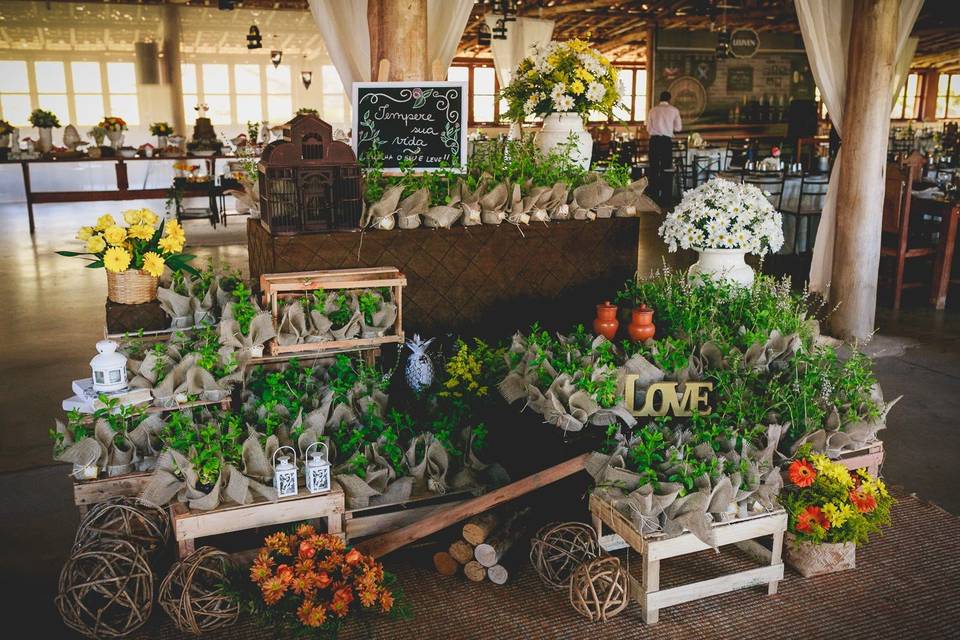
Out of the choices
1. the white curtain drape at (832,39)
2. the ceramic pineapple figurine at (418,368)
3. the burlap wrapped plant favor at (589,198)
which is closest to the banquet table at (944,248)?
the white curtain drape at (832,39)

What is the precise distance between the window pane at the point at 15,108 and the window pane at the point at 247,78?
3.44m

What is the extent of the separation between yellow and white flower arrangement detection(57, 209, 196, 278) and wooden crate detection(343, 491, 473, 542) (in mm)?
1266

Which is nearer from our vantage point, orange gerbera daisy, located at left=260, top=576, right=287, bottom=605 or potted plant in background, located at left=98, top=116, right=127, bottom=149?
orange gerbera daisy, located at left=260, top=576, right=287, bottom=605

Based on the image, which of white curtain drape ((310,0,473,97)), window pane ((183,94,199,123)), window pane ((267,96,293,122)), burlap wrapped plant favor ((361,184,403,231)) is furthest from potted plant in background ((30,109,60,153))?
burlap wrapped plant favor ((361,184,403,231))

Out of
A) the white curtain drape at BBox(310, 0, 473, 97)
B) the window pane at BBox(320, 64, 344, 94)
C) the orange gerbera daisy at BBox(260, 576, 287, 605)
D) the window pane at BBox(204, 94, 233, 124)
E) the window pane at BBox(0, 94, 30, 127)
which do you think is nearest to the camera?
the orange gerbera daisy at BBox(260, 576, 287, 605)

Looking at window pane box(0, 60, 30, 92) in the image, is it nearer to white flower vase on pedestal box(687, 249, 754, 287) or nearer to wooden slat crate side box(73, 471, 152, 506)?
wooden slat crate side box(73, 471, 152, 506)

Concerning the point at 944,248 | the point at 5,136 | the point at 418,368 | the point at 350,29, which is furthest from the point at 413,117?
the point at 5,136

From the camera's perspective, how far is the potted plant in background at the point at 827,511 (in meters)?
2.77

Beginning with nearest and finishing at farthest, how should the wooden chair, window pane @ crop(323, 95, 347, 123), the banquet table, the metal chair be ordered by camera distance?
the wooden chair, the banquet table, the metal chair, window pane @ crop(323, 95, 347, 123)

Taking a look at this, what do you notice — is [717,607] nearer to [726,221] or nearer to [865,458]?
[865,458]

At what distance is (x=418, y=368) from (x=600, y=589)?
4.13 feet

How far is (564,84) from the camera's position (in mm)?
4164

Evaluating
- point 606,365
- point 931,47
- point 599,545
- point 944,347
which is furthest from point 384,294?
point 931,47

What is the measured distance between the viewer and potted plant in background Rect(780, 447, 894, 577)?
2.77 meters
